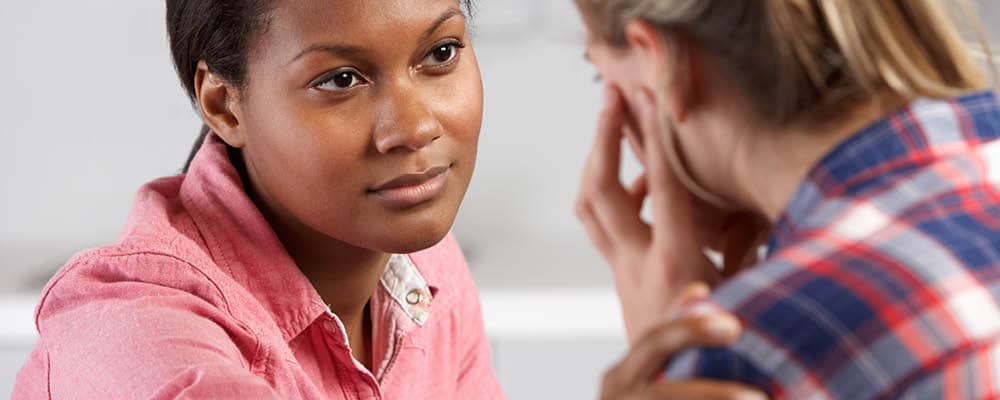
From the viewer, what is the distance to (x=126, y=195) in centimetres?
241

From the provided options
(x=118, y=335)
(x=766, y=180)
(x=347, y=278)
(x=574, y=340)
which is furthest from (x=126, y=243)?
(x=574, y=340)

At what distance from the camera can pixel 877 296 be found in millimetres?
732

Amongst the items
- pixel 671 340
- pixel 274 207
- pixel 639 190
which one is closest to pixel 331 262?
pixel 274 207

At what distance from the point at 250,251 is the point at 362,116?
180mm

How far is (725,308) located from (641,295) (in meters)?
0.18

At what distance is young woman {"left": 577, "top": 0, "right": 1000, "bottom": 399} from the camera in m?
0.73

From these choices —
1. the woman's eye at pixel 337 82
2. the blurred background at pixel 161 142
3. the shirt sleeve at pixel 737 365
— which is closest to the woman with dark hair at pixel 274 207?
the woman's eye at pixel 337 82

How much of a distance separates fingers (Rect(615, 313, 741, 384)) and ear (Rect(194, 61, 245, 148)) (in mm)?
564

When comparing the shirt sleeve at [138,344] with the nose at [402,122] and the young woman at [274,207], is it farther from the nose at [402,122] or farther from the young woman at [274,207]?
the nose at [402,122]

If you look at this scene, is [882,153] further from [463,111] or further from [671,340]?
[463,111]

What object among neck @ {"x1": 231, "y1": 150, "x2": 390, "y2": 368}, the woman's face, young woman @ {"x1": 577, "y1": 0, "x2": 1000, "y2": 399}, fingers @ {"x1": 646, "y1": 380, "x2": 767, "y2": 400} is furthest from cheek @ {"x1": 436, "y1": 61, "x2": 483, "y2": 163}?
fingers @ {"x1": 646, "y1": 380, "x2": 767, "y2": 400}

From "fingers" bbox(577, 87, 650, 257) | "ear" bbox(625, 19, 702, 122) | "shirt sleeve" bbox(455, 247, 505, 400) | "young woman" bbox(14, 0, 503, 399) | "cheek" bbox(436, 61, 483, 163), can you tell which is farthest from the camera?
"shirt sleeve" bbox(455, 247, 505, 400)

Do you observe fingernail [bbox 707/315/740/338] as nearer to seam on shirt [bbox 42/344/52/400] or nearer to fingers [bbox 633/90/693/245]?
fingers [bbox 633/90/693/245]

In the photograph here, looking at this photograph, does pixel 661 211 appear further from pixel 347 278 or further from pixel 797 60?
pixel 347 278
